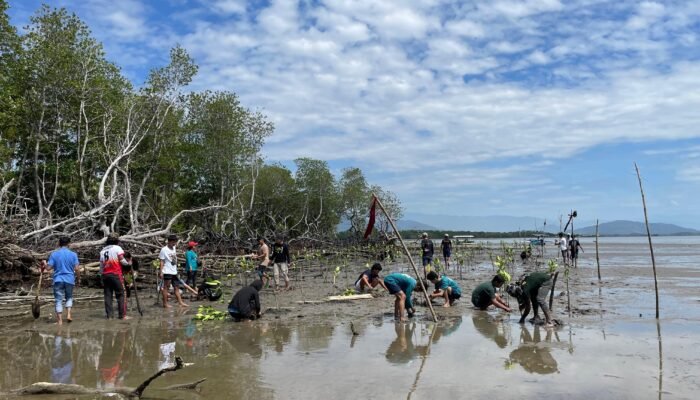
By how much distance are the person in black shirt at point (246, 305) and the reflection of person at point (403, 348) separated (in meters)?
2.70

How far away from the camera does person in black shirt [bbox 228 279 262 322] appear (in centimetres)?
953

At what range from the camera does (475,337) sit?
811 centimetres

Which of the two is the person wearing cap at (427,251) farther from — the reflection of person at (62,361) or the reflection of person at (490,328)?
the reflection of person at (62,361)

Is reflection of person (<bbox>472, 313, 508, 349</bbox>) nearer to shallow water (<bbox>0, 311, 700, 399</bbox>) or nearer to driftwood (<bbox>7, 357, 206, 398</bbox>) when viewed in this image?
shallow water (<bbox>0, 311, 700, 399</bbox>)

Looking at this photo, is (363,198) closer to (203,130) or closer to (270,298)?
(203,130)

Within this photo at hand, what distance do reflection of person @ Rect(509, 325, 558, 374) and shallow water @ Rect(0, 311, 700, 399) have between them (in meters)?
0.01

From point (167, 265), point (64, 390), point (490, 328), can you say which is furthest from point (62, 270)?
point (490, 328)

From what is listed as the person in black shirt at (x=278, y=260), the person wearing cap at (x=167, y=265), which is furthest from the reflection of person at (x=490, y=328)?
the person wearing cap at (x=167, y=265)

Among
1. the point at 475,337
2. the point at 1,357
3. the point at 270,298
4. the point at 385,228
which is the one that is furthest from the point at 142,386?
the point at 385,228

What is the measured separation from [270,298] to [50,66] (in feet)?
42.6

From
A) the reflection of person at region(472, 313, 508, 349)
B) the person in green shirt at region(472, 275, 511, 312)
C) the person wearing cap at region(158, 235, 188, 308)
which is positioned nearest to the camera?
the reflection of person at region(472, 313, 508, 349)

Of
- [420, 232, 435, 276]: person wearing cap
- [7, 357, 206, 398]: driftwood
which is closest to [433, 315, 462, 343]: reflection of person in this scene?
[7, 357, 206, 398]: driftwood

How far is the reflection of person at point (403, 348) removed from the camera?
6797 millimetres

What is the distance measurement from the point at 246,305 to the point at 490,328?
4.31 meters
